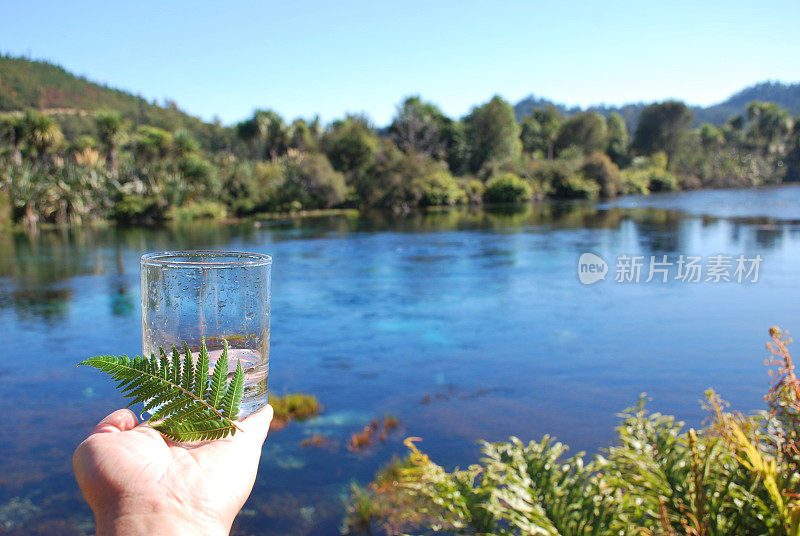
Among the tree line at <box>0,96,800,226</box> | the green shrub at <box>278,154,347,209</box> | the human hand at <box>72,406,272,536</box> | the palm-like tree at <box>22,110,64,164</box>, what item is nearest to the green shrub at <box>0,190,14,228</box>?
the tree line at <box>0,96,800,226</box>

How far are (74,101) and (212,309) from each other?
105 metres

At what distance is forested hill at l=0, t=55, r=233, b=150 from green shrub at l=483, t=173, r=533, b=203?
1659 inches

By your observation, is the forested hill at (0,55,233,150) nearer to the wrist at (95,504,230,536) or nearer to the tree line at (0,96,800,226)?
the tree line at (0,96,800,226)

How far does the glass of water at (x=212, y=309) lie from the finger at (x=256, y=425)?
0.01 m

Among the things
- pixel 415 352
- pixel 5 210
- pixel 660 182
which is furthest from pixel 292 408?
pixel 660 182

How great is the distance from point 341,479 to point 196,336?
446 cm

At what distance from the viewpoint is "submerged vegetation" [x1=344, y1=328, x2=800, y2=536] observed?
227cm

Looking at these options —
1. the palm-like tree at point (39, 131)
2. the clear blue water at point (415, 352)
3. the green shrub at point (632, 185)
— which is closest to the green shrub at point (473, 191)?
the green shrub at point (632, 185)

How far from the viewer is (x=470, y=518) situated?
2.82 m

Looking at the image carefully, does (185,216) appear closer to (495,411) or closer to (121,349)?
(121,349)

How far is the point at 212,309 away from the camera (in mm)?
1188

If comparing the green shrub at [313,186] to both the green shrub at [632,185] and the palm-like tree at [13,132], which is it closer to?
the palm-like tree at [13,132]

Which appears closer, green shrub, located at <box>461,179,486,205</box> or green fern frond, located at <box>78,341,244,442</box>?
green fern frond, located at <box>78,341,244,442</box>

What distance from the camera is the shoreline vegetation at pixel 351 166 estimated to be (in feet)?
113
